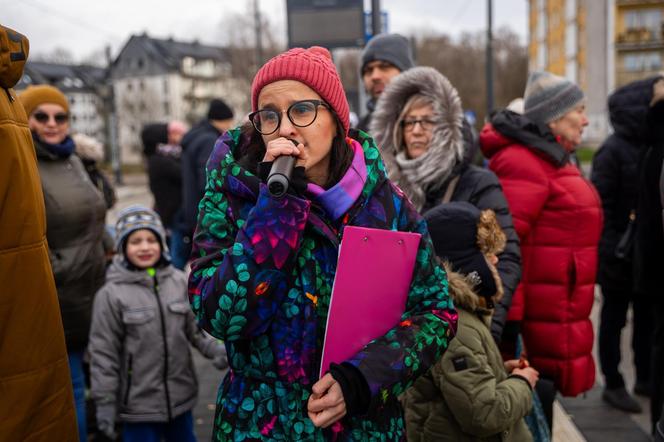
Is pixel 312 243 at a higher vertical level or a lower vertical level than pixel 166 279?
higher

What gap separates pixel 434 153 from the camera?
3248 mm

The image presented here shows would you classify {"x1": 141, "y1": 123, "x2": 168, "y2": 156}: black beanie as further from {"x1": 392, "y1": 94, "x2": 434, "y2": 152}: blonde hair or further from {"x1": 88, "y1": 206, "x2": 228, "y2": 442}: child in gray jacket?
{"x1": 392, "y1": 94, "x2": 434, "y2": 152}: blonde hair

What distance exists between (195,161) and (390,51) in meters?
2.17

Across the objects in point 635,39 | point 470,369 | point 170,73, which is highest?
point 170,73

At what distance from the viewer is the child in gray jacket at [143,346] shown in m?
3.52

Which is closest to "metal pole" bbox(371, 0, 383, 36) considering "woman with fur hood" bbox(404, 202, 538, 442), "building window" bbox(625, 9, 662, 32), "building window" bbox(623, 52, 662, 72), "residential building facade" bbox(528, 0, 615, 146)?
"woman with fur hood" bbox(404, 202, 538, 442)

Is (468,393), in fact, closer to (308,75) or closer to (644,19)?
(308,75)

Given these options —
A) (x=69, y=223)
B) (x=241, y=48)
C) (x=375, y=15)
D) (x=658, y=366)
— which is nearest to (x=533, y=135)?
(x=658, y=366)

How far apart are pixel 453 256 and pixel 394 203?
0.85 metres

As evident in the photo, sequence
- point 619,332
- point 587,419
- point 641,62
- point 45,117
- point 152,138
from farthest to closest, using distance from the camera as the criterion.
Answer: point 641,62, point 152,138, point 619,332, point 587,419, point 45,117

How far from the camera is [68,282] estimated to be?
3676 millimetres

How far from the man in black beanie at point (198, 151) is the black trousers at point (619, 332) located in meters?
3.25

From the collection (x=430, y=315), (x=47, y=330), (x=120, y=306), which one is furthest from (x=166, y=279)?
(x=430, y=315)

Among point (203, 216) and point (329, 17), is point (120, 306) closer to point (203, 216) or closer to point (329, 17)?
point (203, 216)
